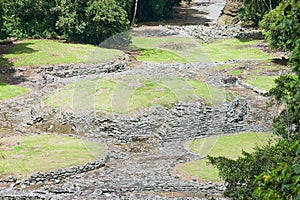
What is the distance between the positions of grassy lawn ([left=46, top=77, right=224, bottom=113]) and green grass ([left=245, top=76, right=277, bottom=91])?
10.6ft

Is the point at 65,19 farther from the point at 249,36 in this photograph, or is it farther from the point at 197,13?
the point at 197,13

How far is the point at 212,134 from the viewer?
27.5 meters

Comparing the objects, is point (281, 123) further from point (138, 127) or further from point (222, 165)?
point (138, 127)

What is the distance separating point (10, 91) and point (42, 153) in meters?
12.5

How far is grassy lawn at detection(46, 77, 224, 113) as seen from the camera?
30.1 m

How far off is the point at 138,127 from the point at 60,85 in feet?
36.1

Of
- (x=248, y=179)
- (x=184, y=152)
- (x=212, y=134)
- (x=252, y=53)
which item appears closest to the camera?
(x=248, y=179)

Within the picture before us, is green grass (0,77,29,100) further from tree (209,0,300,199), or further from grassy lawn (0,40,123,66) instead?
tree (209,0,300,199)

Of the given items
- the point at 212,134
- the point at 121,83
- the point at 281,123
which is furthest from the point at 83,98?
the point at 281,123

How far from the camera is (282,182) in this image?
670 cm

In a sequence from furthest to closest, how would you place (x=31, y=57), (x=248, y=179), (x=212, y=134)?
1. (x=31, y=57)
2. (x=212, y=134)
3. (x=248, y=179)

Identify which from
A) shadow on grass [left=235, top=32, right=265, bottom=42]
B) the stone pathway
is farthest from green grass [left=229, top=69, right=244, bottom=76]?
shadow on grass [left=235, top=32, right=265, bottom=42]

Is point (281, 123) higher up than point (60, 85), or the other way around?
point (281, 123)

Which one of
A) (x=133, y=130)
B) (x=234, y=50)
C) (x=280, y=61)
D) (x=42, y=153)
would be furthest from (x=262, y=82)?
(x=42, y=153)
